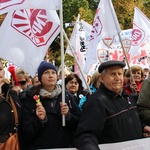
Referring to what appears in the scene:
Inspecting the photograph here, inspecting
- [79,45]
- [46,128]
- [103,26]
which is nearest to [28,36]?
[46,128]

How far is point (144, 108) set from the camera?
12.3 ft

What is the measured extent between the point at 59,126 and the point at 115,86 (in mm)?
793

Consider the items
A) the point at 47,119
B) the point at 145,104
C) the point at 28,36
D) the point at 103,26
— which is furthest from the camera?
the point at 103,26

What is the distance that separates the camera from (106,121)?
3.08 meters

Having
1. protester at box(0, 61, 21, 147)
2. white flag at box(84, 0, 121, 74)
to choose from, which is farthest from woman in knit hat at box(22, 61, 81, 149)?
white flag at box(84, 0, 121, 74)

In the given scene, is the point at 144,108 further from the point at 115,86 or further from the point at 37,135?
the point at 37,135

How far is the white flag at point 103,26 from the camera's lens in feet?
17.7

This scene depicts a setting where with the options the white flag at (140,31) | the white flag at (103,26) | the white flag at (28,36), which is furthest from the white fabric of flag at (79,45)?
the white flag at (28,36)

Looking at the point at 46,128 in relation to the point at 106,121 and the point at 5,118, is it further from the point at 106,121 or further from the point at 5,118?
the point at 106,121

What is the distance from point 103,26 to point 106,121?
8.93 ft

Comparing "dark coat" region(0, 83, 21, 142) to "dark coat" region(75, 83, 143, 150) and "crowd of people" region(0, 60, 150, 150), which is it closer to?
"crowd of people" region(0, 60, 150, 150)

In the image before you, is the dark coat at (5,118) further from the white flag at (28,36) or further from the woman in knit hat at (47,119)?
the white flag at (28,36)

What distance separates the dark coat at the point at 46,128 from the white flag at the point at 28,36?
0.38 meters

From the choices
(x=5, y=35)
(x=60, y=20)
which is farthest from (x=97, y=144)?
(x=5, y=35)
